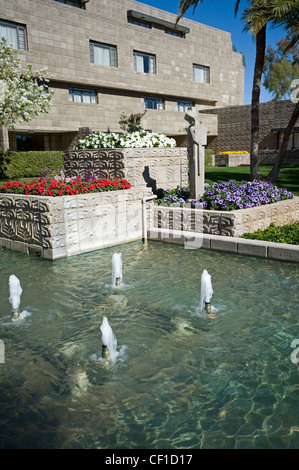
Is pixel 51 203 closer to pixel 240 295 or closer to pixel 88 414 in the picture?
pixel 240 295

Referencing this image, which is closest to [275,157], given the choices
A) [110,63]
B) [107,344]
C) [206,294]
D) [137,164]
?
[110,63]

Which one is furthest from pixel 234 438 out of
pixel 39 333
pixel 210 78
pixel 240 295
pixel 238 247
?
pixel 210 78

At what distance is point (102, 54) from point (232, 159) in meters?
12.5

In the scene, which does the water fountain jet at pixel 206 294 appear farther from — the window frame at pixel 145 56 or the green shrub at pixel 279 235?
the window frame at pixel 145 56

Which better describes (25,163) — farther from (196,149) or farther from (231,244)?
(231,244)

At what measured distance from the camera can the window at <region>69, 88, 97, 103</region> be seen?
29.0 m

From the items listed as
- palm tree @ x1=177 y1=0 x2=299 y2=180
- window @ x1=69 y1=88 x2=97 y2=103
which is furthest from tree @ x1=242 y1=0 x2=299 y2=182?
window @ x1=69 y1=88 x2=97 y2=103

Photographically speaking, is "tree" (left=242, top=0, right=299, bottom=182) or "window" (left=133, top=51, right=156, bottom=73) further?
"window" (left=133, top=51, right=156, bottom=73)

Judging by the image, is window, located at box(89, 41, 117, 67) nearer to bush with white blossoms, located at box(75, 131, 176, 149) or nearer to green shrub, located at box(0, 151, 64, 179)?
green shrub, located at box(0, 151, 64, 179)

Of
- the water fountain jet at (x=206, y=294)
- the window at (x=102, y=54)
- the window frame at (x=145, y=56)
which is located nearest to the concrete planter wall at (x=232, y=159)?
the window frame at (x=145, y=56)

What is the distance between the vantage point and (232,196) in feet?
32.4

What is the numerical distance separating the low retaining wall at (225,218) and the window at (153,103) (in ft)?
82.9

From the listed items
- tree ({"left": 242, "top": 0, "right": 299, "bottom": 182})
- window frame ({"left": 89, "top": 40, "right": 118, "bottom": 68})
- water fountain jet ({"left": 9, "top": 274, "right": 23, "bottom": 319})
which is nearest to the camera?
water fountain jet ({"left": 9, "top": 274, "right": 23, "bottom": 319})

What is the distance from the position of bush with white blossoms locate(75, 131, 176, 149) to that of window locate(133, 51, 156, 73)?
22.5 m
